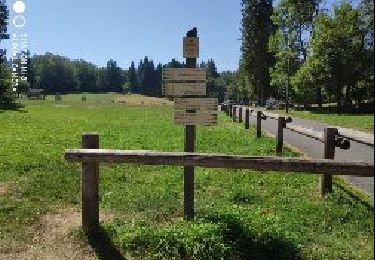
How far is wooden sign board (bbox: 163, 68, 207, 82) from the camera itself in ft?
25.8

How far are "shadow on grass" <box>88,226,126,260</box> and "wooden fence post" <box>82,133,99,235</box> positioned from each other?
0.15 meters

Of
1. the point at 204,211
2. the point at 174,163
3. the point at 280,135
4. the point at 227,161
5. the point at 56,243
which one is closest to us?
the point at 227,161

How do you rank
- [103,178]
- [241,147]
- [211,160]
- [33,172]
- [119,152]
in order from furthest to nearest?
1. [241,147]
2. [33,172]
3. [103,178]
4. [119,152]
5. [211,160]

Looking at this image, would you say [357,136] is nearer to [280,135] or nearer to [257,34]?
[280,135]

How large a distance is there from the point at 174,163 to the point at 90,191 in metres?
1.45

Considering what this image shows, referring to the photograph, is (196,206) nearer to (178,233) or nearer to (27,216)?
(178,233)

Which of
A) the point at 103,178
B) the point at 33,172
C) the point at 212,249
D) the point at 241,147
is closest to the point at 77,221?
Answer: the point at 212,249

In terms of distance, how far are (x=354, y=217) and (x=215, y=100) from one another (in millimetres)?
2814

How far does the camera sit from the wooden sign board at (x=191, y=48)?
26.0ft

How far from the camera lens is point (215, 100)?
794 cm

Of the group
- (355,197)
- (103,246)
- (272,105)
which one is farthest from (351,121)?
(272,105)

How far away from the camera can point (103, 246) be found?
6961 mm

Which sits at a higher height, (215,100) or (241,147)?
(215,100)

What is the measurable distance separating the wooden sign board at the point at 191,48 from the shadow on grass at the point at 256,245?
95.5 inches
